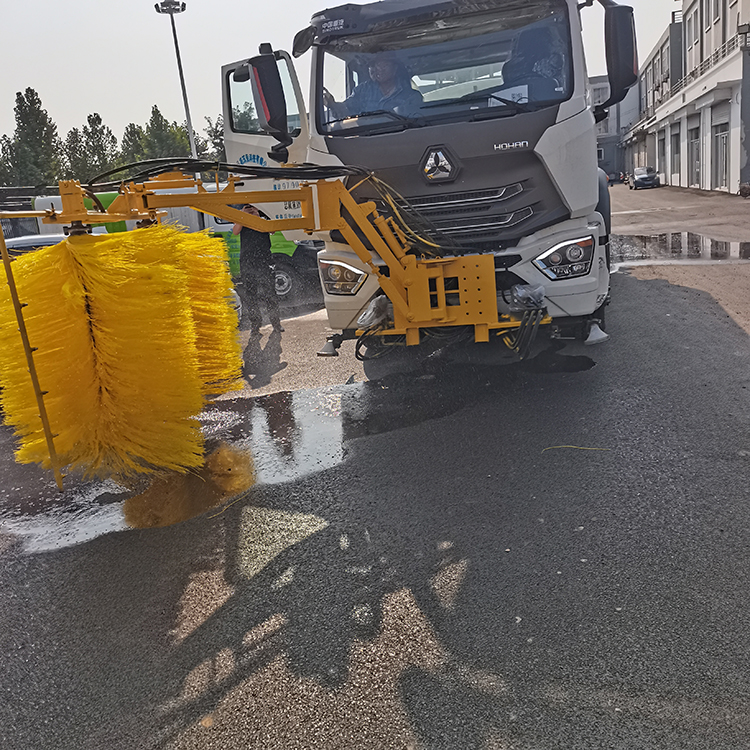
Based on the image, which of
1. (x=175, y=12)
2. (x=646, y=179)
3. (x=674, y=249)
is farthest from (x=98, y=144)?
(x=674, y=249)

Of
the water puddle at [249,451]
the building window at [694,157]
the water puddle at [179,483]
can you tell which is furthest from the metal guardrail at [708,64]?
the water puddle at [179,483]

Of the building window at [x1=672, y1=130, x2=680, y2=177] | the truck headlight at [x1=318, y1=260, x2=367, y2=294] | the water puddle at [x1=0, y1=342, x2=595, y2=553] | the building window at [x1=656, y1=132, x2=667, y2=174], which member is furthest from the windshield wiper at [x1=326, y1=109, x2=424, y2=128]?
the building window at [x1=656, y1=132, x2=667, y2=174]

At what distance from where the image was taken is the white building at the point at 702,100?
29.3 metres

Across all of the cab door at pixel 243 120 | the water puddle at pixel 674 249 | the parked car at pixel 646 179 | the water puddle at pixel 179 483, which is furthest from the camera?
the parked car at pixel 646 179

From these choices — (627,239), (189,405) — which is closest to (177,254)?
(189,405)

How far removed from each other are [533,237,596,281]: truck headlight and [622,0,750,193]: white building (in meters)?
27.4

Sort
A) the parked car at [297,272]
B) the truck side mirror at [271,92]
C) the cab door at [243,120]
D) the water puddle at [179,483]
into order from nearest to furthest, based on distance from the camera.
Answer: the water puddle at [179,483]
the truck side mirror at [271,92]
the cab door at [243,120]
the parked car at [297,272]

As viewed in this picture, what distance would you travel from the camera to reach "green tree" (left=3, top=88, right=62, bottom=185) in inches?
1607

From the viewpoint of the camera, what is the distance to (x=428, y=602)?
2.95 m

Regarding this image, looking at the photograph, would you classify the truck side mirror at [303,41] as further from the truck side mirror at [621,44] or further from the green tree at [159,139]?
the green tree at [159,139]

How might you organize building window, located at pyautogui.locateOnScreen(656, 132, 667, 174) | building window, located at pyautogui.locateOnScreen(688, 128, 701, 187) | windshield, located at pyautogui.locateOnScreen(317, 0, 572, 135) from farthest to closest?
building window, located at pyautogui.locateOnScreen(656, 132, 667, 174)
building window, located at pyautogui.locateOnScreen(688, 128, 701, 187)
windshield, located at pyautogui.locateOnScreen(317, 0, 572, 135)

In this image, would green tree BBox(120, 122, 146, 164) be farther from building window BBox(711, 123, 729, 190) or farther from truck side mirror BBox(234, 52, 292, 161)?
truck side mirror BBox(234, 52, 292, 161)

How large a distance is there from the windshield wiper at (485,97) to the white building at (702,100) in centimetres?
2720

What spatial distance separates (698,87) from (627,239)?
2512 cm
